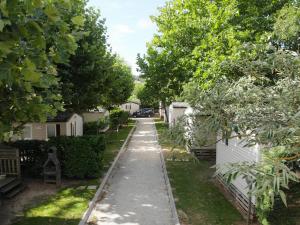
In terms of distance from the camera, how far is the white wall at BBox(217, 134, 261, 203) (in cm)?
981

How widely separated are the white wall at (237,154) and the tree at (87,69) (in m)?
6.69

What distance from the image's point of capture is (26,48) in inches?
182

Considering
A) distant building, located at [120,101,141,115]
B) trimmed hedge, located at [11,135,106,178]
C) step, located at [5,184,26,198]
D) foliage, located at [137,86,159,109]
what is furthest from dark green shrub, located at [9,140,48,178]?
distant building, located at [120,101,141,115]

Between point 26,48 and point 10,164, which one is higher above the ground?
point 26,48

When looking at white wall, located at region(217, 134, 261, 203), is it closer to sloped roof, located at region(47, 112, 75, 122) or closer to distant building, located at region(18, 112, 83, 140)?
sloped roof, located at region(47, 112, 75, 122)

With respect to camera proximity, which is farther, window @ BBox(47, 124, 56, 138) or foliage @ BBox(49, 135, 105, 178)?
window @ BBox(47, 124, 56, 138)

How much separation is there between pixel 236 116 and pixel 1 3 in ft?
12.3

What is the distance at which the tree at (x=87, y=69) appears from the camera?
14.5m

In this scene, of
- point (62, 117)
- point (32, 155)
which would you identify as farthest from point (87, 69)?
point (62, 117)

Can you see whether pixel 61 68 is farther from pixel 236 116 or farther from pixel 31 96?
pixel 236 116

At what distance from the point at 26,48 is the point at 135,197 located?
8.50m

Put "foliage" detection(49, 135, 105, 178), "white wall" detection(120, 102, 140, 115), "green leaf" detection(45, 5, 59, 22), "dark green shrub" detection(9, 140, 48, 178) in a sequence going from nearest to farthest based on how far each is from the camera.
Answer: "green leaf" detection(45, 5, 59, 22) < "foliage" detection(49, 135, 105, 178) < "dark green shrub" detection(9, 140, 48, 178) < "white wall" detection(120, 102, 140, 115)

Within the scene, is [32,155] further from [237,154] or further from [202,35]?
[202,35]

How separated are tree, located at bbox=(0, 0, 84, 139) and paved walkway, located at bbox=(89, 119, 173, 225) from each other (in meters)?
5.31
